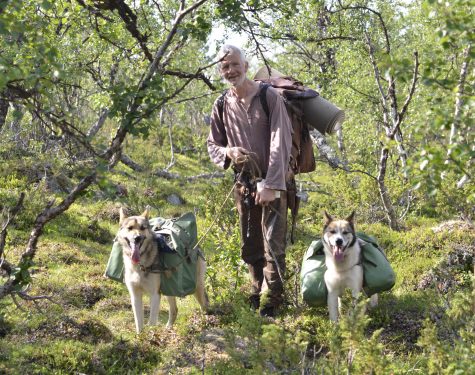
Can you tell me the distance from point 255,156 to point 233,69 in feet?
3.12

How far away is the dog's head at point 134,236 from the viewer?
6.26 m

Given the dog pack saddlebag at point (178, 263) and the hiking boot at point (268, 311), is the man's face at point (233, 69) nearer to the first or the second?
the dog pack saddlebag at point (178, 263)

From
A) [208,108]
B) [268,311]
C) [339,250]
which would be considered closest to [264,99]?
[339,250]

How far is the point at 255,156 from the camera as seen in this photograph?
6.04 metres

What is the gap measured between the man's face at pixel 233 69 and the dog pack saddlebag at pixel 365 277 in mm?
2329

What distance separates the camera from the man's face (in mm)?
5848

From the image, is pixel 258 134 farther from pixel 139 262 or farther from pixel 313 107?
pixel 139 262

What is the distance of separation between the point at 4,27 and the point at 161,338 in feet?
11.9

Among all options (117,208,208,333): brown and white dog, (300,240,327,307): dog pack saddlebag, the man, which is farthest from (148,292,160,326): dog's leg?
(300,240,327,307): dog pack saddlebag

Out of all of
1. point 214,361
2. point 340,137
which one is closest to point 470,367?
point 214,361

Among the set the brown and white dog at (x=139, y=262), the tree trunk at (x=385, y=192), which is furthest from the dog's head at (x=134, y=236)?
the tree trunk at (x=385, y=192)

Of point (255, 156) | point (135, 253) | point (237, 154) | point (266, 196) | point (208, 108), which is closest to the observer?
point (266, 196)

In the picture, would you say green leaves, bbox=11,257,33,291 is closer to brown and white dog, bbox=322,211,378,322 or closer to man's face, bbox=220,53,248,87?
man's face, bbox=220,53,248,87

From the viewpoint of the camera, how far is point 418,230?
33.7 ft
